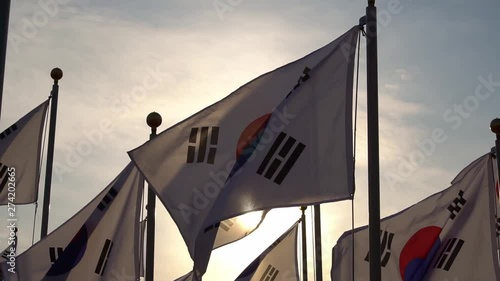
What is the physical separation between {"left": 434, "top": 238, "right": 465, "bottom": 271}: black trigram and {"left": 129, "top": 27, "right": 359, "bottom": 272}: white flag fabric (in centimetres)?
610

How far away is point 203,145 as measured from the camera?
46.5ft

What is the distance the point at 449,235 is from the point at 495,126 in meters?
2.58

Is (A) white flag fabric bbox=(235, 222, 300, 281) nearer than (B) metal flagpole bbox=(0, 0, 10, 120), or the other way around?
(B) metal flagpole bbox=(0, 0, 10, 120)

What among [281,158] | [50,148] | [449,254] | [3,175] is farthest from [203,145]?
[3,175]

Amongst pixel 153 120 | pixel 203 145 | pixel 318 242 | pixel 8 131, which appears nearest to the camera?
pixel 203 145

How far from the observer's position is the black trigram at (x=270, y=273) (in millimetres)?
26625

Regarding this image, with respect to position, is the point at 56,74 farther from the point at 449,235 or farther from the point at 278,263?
the point at 449,235

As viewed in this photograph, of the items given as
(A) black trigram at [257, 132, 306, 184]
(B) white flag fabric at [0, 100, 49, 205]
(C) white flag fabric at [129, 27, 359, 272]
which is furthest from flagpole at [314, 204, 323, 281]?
(B) white flag fabric at [0, 100, 49, 205]

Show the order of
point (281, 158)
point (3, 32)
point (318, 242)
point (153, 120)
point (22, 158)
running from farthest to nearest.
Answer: point (22, 158)
point (318, 242)
point (153, 120)
point (281, 158)
point (3, 32)

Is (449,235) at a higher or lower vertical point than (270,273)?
lower

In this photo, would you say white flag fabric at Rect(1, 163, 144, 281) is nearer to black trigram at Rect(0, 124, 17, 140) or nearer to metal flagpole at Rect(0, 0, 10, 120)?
black trigram at Rect(0, 124, 17, 140)

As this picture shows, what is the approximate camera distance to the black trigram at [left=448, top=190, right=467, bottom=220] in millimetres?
18656

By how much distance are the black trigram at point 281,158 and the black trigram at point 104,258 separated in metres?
6.04

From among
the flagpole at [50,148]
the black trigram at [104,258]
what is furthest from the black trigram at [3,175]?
the black trigram at [104,258]
